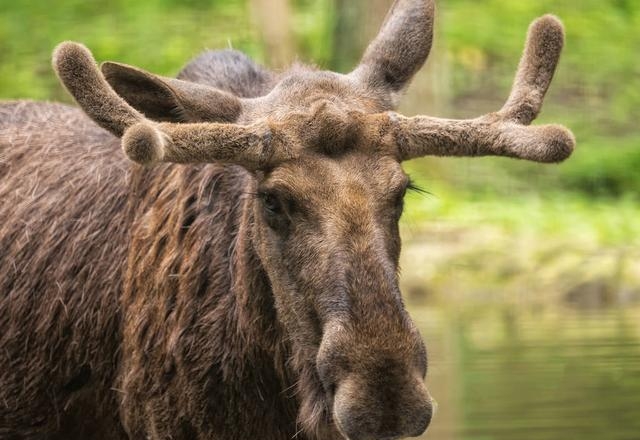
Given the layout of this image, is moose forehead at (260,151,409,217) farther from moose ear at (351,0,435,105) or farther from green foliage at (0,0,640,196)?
green foliage at (0,0,640,196)

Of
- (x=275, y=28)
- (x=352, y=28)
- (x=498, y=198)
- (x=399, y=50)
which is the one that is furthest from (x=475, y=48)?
(x=399, y=50)

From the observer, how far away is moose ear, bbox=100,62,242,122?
5.44 m

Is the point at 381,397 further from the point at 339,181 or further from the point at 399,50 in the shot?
the point at 399,50

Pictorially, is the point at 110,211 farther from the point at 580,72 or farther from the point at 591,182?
the point at 580,72

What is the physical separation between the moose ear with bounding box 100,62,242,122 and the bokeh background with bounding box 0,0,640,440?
132cm

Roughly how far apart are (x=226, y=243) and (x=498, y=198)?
13542mm

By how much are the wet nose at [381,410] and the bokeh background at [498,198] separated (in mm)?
2506

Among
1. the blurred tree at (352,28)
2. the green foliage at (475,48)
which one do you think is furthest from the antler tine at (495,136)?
the green foliage at (475,48)

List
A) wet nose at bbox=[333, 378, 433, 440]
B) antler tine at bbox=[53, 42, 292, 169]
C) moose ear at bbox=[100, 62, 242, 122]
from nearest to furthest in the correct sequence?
wet nose at bbox=[333, 378, 433, 440]
antler tine at bbox=[53, 42, 292, 169]
moose ear at bbox=[100, 62, 242, 122]

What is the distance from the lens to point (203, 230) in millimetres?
5820

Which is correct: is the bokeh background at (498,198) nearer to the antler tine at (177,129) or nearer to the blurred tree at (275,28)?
the blurred tree at (275,28)

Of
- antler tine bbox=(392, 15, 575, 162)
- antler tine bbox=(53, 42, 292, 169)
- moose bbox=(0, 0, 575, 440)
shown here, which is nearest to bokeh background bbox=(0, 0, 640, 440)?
moose bbox=(0, 0, 575, 440)

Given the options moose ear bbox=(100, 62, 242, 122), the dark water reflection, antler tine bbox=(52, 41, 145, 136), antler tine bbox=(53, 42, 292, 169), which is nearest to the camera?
antler tine bbox=(53, 42, 292, 169)

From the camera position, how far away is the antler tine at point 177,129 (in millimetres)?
5035
